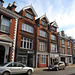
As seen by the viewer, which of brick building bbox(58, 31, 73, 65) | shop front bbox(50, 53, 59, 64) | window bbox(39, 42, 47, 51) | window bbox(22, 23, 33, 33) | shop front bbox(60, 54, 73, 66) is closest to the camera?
window bbox(22, 23, 33, 33)

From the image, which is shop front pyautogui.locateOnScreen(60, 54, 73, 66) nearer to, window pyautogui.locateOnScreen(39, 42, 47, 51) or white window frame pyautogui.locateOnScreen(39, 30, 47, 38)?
window pyautogui.locateOnScreen(39, 42, 47, 51)

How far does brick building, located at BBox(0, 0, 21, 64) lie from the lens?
14133 mm

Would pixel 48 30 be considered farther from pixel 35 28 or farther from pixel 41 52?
pixel 41 52

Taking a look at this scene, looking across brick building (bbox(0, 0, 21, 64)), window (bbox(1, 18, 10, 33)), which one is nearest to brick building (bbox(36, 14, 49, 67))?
brick building (bbox(0, 0, 21, 64))

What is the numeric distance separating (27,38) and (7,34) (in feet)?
16.8

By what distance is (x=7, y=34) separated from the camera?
14.8m

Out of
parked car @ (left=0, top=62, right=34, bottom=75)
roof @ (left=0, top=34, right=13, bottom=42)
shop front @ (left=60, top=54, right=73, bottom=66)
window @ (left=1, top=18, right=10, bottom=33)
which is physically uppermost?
window @ (left=1, top=18, right=10, bottom=33)

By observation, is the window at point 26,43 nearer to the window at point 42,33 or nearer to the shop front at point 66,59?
the window at point 42,33

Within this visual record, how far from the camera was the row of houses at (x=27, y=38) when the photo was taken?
1464 centimetres

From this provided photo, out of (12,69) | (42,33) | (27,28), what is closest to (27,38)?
(27,28)

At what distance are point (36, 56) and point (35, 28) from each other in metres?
6.43

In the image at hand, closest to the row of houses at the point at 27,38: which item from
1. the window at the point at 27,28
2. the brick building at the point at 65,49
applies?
the window at the point at 27,28

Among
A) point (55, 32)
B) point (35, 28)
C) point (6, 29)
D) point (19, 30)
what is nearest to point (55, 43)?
point (55, 32)

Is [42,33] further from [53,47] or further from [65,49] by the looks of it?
[65,49]
